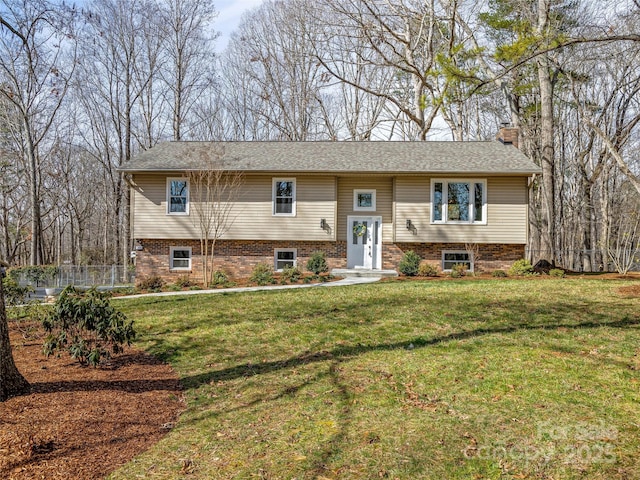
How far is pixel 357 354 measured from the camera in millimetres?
6523

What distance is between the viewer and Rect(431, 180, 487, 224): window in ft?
54.9

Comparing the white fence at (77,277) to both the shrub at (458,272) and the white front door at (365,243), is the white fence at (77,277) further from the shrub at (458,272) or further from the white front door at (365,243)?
the shrub at (458,272)

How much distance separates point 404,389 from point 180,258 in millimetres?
14099

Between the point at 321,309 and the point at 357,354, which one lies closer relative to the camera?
the point at 357,354

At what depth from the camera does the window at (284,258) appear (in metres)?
17.6

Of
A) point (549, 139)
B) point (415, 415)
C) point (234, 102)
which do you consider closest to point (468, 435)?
point (415, 415)

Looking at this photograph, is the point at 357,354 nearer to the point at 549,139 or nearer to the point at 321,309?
the point at 321,309

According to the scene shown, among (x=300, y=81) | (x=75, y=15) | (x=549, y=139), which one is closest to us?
(x=75, y=15)

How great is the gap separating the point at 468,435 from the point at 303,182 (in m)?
14.1

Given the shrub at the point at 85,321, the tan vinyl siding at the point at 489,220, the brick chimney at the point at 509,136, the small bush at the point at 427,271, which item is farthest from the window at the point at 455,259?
the shrub at the point at 85,321

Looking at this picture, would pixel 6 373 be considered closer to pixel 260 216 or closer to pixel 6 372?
pixel 6 372

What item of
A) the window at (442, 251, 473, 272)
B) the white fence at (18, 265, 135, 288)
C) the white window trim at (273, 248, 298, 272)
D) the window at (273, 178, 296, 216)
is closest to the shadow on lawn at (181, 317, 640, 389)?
the window at (442, 251, 473, 272)

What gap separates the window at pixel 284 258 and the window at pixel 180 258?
11.1ft

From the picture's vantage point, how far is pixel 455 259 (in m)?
17.2
